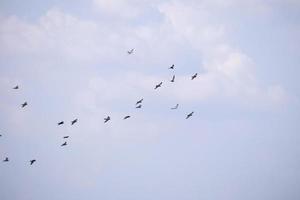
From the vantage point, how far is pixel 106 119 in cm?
9469

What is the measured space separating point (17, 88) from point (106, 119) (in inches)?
714

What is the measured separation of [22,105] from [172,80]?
26.8 meters

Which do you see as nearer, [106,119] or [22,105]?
[106,119]

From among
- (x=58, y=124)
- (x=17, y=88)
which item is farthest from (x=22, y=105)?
(x=58, y=124)

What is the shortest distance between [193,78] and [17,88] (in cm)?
3089

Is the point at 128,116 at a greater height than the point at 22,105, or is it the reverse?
the point at 22,105

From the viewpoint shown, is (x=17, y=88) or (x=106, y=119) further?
(x=17, y=88)

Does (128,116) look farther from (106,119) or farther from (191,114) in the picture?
(191,114)

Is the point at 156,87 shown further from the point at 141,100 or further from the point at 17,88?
the point at 17,88

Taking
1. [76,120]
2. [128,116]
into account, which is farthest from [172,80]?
[76,120]

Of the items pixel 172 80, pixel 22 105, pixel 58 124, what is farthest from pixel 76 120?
pixel 172 80

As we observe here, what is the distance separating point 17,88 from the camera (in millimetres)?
101562

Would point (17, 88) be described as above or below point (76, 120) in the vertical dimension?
above

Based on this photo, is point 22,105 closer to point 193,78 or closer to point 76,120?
point 76,120
